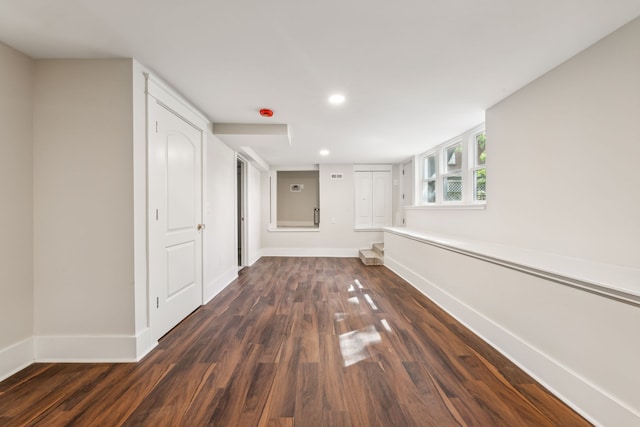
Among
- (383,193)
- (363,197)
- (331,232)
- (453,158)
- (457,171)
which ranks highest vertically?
(453,158)

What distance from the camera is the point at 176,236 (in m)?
2.45

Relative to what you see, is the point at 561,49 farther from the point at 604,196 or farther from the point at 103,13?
the point at 103,13

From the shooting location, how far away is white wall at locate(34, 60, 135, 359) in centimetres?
187

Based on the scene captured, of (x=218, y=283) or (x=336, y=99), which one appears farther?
(x=218, y=283)

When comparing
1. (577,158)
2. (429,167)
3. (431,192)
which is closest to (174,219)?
(577,158)

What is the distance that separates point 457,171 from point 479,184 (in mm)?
527

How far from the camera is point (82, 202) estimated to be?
189 cm

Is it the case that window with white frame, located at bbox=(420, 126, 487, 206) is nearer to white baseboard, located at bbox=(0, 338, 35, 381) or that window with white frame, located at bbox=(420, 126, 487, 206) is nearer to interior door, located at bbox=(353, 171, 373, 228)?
interior door, located at bbox=(353, 171, 373, 228)

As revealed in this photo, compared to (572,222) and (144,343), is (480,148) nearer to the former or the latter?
(572,222)

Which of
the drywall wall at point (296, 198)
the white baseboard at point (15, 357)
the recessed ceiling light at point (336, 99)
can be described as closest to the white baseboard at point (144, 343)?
the white baseboard at point (15, 357)

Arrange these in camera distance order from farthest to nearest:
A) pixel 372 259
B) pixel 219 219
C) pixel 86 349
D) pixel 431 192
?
pixel 372 259
pixel 431 192
pixel 219 219
pixel 86 349

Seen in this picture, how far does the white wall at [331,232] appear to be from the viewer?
626 centimetres

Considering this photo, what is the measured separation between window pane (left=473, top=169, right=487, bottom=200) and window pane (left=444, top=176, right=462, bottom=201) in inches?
13.2

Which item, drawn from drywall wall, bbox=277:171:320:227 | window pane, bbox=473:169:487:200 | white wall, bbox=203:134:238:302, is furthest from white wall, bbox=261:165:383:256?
window pane, bbox=473:169:487:200
